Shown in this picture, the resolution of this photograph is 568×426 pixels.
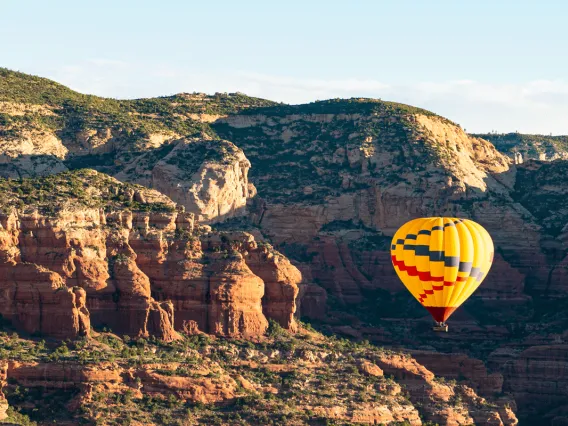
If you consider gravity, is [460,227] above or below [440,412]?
above

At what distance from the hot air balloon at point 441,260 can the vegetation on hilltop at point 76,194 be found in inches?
729

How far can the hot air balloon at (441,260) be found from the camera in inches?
6870

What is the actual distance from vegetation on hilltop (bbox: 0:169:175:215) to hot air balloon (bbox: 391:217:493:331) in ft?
60.8

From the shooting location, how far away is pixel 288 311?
188 meters

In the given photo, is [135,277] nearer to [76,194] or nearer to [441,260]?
[76,194]

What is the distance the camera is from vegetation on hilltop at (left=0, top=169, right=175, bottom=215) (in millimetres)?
177375

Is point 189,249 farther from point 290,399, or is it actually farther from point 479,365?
point 479,365

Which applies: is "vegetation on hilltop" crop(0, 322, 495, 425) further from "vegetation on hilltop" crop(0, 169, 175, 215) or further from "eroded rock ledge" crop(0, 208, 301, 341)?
"vegetation on hilltop" crop(0, 169, 175, 215)

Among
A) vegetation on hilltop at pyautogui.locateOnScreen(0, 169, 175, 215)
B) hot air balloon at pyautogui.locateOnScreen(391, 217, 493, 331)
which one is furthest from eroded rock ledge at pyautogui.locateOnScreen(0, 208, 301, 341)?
hot air balloon at pyautogui.locateOnScreen(391, 217, 493, 331)

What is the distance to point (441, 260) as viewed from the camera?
174250 mm

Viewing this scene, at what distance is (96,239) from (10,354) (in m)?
12.5

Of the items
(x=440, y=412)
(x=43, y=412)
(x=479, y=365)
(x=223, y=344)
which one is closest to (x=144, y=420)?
(x=43, y=412)

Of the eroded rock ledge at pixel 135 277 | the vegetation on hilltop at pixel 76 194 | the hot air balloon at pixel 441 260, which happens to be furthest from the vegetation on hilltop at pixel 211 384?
the vegetation on hilltop at pixel 76 194

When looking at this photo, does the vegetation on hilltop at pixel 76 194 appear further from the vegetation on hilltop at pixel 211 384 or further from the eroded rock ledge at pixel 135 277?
the vegetation on hilltop at pixel 211 384
